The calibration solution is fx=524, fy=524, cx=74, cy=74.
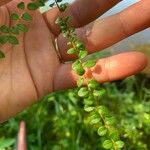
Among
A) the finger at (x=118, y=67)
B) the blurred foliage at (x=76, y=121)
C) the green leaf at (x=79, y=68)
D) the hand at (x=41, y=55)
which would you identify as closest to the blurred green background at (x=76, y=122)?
the blurred foliage at (x=76, y=121)

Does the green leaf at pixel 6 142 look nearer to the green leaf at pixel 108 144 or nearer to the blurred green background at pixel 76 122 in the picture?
the blurred green background at pixel 76 122

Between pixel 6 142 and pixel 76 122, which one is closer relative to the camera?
pixel 6 142

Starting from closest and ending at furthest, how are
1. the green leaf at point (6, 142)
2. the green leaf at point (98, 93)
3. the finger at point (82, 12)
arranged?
1. the green leaf at point (98, 93)
2. the finger at point (82, 12)
3. the green leaf at point (6, 142)

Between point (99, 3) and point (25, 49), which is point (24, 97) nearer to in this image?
point (25, 49)

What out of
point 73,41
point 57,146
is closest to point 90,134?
point 57,146

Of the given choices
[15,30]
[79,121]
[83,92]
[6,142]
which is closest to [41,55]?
[15,30]

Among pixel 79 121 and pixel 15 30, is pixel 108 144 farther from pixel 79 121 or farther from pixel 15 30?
pixel 79 121

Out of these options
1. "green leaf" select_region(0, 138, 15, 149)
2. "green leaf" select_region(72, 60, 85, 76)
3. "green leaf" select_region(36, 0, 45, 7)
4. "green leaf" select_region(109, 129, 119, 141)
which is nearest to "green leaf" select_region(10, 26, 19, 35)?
"green leaf" select_region(36, 0, 45, 7)
